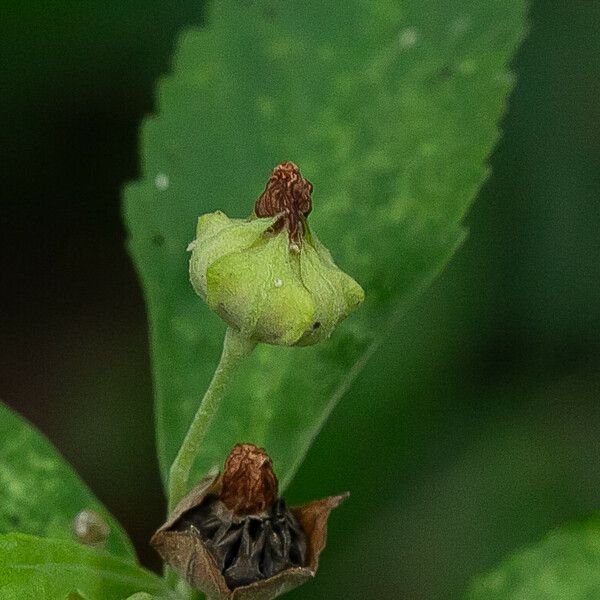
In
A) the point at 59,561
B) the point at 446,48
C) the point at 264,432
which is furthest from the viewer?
the point at 446,48

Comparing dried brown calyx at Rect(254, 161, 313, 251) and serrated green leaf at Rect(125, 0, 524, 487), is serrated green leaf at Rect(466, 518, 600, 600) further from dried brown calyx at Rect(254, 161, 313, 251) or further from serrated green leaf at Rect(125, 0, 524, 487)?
dried brown calyx at Rect(254, 161, 313, 251)

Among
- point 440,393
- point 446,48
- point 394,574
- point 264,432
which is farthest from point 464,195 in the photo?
point 394,574

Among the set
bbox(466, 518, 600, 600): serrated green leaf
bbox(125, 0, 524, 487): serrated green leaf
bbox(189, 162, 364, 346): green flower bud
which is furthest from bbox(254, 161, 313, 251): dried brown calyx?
bbox(466, 518, 600, 600): serrated green leaf

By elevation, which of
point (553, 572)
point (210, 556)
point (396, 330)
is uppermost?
point (396, 330)

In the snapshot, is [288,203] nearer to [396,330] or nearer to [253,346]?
[253,346]

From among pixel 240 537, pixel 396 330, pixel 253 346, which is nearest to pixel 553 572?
pixel 240 537

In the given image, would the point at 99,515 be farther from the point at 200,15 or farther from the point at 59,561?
the point at 200,15
